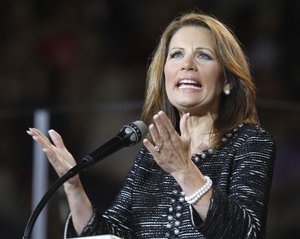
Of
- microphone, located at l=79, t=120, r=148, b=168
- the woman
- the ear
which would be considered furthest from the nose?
→ microphone, located at l=79, t=120, r=148, b=168

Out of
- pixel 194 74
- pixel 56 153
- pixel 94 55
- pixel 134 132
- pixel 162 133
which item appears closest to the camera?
pixel 162 133

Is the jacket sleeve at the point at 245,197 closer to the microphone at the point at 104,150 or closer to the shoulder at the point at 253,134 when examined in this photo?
the shoulder at the point at 253,134

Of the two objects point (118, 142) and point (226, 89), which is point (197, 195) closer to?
point (118, 142)

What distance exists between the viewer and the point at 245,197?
2.06m

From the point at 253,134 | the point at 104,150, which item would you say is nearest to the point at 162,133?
the point at 104,150

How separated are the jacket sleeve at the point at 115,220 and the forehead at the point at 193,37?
0.33 metres

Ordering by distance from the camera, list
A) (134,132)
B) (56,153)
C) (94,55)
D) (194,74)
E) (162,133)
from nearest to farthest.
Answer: (162,133) < (134,132) < (56,153) < (194,74) < (94,55)

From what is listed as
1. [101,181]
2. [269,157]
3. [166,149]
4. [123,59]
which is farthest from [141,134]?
[123,59]

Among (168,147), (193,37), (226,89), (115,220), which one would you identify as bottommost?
(115,220)

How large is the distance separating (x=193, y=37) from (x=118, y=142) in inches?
18.6

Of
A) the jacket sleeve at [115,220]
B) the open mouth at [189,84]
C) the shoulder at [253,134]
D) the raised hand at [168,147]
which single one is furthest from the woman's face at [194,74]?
the raised hand at [168,147]

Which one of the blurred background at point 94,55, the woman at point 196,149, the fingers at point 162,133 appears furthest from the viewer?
the blurred background at point 94,55

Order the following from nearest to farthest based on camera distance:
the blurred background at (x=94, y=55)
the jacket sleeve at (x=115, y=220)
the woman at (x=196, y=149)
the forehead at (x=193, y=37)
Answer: the woman at (x=196, y=149) → the jacket sleeve at (x=115, y=220) → the forehead at (x=193, y=37) → the blurred background at (x=94, y=55)

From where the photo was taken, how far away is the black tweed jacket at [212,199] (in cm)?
199
